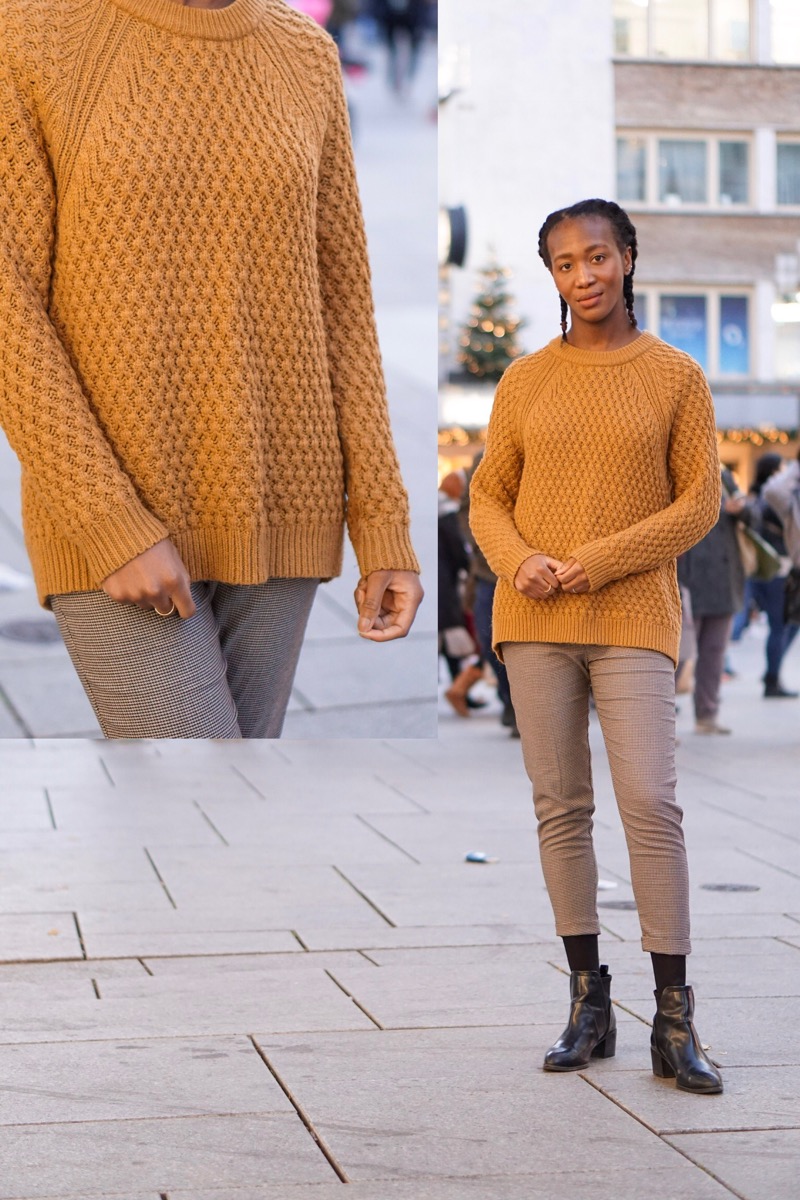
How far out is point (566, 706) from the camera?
3.85 metres

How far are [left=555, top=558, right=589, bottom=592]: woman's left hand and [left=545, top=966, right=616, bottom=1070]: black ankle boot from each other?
867 mm

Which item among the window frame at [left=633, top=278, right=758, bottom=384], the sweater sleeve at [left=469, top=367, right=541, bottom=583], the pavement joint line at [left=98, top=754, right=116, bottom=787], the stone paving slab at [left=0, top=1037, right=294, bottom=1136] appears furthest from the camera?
the window frame at [left=633, top=278, right=758, bottom=384]

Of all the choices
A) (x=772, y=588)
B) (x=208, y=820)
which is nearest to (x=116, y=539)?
(x=208, y=820)

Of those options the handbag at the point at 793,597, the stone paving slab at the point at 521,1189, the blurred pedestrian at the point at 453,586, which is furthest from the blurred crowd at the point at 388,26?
the handbag at the point at 793,597

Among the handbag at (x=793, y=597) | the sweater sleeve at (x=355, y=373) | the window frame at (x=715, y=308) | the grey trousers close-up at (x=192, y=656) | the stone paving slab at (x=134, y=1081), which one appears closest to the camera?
the grey trousers close-up at (x=192, y=656)

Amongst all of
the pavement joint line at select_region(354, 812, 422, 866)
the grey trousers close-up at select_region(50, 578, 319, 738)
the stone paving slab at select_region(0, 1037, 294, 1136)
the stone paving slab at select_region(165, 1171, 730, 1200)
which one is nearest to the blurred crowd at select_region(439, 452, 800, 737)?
the pavement joint line at select_region(354, 812, 422, 866)

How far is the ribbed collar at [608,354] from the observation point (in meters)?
3.83

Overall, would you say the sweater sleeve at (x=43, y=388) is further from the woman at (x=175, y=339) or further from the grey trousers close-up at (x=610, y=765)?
the grey trousers close-up at (x=610, y=765)

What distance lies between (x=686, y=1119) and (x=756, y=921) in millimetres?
2314

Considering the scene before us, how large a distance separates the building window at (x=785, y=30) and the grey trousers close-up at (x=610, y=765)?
28.0 metres

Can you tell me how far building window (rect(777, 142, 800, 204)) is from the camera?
3297cm

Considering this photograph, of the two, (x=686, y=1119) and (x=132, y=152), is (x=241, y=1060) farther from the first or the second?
(x=132, y=152)

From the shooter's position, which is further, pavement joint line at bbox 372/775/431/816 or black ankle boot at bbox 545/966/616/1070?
pavement joint line at bbox 372/775/431/816

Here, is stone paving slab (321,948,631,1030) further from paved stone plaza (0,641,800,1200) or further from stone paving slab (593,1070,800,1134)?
stone paving slab (593,1070,800,1134)
